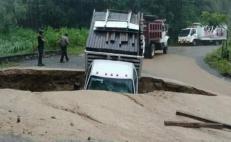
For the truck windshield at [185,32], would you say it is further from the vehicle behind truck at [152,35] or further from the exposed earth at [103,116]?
the exposed earth at [103,116]

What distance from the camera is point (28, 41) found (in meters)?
41.2

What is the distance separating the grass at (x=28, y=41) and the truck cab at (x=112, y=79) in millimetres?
16867

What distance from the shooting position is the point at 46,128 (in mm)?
10398

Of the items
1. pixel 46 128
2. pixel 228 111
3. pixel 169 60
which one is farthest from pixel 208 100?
pixel 169 60

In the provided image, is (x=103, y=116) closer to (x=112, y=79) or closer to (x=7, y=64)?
(x=112, y=79)

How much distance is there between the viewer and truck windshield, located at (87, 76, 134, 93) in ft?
59.3

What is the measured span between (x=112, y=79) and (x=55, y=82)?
16.7ft

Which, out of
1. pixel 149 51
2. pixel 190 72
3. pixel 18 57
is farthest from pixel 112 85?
pixel 149 51

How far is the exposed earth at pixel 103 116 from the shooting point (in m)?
10.3

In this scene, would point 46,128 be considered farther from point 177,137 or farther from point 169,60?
point 169,60

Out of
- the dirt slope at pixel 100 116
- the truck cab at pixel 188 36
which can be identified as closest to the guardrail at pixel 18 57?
the dirt slope at pixel 100 116

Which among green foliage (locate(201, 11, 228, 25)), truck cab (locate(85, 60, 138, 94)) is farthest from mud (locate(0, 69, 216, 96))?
green foliage (locate(201, 11, 228, 25))

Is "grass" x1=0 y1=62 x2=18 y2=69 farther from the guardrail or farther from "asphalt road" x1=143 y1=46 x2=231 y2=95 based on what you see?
"asphalt road" x1=143 y1=46 x2=231 y2=95

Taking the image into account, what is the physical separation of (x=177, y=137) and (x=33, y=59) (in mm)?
23425
